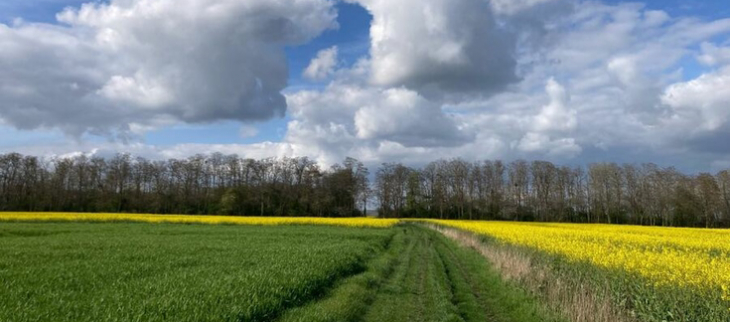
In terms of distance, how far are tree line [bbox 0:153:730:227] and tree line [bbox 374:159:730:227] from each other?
0.23m

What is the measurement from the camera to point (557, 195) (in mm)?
108375

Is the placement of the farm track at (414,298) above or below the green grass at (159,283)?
below

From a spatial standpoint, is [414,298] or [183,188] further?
[183,188]

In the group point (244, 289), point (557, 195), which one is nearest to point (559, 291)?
point (244, 289)

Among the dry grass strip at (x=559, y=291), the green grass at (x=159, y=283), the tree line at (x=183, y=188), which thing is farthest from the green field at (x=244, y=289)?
the tree line at (x=183, y=188)

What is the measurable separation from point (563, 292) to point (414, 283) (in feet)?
18.8

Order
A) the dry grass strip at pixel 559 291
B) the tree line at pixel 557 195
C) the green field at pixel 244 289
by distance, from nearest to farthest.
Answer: the green field at pixel 244 289, the dry grass strip at pixel 559 291, the tree line at pixel 557 195

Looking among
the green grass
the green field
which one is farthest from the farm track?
the green grass

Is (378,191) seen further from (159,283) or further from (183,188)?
(159,283)

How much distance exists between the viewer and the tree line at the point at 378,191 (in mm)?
94750

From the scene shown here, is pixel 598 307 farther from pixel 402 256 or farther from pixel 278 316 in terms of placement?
pixel 402 256

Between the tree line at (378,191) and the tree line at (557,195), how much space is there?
233 millimetres

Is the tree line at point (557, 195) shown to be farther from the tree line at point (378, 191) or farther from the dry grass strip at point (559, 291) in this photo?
the dry grass strip at point (559, 291)

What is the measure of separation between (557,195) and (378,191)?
144 feet
